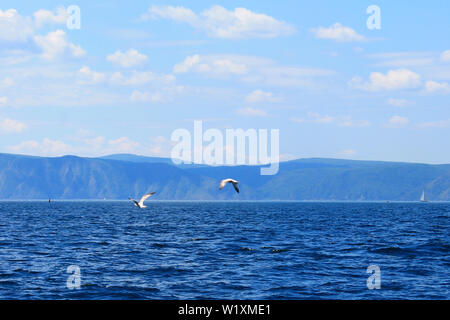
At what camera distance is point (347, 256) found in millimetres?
44906

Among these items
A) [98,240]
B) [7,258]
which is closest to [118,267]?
[7,258]

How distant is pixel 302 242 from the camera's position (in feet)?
191

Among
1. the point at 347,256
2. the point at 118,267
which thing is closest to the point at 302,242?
the point at 347,256

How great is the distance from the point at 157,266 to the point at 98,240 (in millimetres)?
22602

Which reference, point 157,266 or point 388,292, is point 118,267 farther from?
point 388,292
